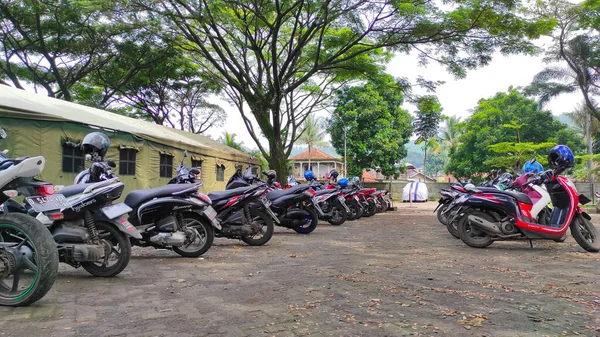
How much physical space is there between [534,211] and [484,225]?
741mm

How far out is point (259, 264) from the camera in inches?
206

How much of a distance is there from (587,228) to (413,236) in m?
3.02

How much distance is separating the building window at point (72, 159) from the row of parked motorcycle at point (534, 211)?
893cm

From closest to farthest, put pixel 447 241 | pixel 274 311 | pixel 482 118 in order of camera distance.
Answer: pixel 274 311, pixel 447 241, pixel 482 118

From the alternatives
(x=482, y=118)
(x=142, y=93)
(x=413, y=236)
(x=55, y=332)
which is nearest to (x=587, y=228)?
(x=413, y=236)

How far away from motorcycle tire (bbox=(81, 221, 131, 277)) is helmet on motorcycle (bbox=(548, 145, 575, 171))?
5833mm

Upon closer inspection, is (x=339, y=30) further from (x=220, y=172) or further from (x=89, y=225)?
(x=89, y=225)

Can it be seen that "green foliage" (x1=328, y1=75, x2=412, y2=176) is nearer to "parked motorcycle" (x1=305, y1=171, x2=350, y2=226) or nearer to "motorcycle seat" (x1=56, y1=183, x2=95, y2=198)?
"parked motorcycle" (x1=305, y1=171, x2=350, y2=226)

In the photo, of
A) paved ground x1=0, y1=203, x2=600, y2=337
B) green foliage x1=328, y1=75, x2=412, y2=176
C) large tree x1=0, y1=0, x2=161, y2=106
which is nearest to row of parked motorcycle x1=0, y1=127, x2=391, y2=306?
paved ground x1=0, y1=203, x2=600, y2=337

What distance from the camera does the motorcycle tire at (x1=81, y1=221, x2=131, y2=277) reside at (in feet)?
13.9

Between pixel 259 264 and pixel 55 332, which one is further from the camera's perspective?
pixel 259 264

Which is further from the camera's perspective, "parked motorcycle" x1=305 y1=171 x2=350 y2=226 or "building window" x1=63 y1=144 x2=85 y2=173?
"parked motorcycle" x1=305 y1=171 x2=350 y2=226

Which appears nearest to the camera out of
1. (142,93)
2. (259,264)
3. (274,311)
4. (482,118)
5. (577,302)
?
(274,311)

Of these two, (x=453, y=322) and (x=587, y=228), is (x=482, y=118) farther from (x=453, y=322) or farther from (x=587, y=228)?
(x=453, y=322)
